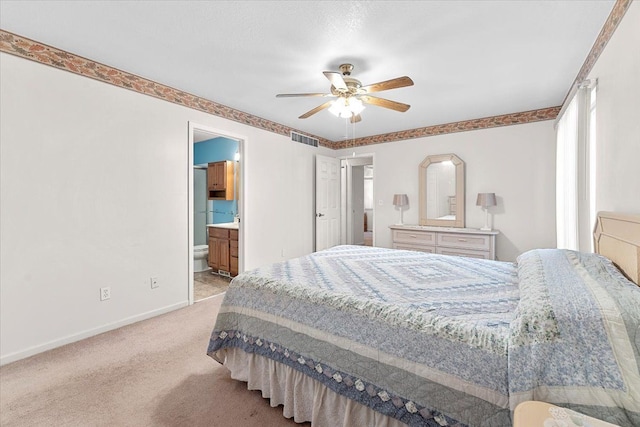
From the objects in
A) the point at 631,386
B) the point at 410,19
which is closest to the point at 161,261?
the point at 410,19

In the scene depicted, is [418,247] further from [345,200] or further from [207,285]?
[207,285]

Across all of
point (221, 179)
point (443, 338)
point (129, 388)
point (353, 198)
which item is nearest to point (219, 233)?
point (221, 179)

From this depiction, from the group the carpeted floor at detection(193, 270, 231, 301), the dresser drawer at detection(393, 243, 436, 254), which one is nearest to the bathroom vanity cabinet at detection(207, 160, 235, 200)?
the carpeted floor at detection(193, 270, 231, 301)

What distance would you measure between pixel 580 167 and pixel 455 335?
7.02 ft

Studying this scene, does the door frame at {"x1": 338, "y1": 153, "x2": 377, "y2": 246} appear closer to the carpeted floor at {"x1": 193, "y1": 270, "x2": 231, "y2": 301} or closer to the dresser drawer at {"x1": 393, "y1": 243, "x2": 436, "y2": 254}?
the dresser drawer at {"x1": 393, "y1": 243, "x2": 436, "y2": 254}

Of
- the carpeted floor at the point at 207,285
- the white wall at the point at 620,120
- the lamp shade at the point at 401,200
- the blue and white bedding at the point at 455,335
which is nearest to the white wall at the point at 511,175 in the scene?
the lamp shade at the point at 401,200

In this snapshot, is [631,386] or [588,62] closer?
[631,386]

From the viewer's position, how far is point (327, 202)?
548 cm

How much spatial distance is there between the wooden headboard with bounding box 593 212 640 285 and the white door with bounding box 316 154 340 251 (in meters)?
3.88

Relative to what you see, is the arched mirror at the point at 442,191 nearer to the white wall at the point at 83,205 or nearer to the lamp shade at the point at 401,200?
the lamp shade at the point at 401,200

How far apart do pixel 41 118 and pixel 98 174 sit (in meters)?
0.56

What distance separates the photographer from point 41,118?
230cm

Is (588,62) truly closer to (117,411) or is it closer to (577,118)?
(577,118)

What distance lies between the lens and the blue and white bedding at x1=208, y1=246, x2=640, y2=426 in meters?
0.94
